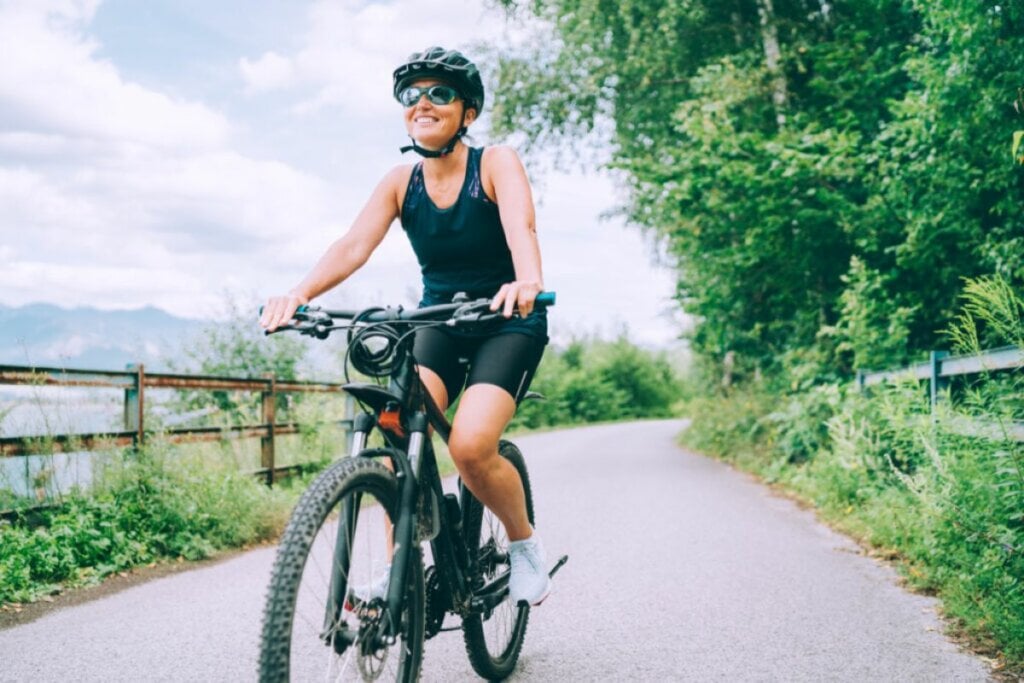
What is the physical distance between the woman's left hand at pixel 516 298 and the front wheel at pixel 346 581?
1.94 feet

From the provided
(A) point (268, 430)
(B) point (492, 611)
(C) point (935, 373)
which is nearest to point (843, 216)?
(C) point (935, 373)

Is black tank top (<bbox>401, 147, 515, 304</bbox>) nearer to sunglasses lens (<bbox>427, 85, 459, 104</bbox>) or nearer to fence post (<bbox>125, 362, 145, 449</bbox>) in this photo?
sunglasses lens (<bbox>427, 85, 459, 104</bbox>)

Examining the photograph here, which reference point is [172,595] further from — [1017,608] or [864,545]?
[864,545]

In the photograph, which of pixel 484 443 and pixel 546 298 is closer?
pixel 546 298

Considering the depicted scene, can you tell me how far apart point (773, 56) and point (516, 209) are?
12214 millimetres

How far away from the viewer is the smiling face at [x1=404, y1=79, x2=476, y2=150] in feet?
11.1

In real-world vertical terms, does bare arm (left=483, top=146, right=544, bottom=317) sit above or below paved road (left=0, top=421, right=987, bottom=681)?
above

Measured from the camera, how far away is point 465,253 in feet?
11.3

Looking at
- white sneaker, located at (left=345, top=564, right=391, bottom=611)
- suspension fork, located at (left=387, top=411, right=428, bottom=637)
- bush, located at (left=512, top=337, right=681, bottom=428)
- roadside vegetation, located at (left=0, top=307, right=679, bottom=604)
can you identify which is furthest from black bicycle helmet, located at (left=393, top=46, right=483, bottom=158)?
bush, located at (left=512, top=337, right=681, bottom=428)

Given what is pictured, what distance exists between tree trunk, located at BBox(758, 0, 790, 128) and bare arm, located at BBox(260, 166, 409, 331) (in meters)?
11.2

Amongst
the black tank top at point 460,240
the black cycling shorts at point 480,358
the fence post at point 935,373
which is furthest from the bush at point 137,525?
the fence post at point 935,373

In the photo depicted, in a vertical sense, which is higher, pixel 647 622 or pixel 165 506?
pixel 165 506

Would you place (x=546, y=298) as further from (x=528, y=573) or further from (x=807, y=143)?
(x=807, y=143)

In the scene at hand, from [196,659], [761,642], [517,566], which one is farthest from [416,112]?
[761,642]
